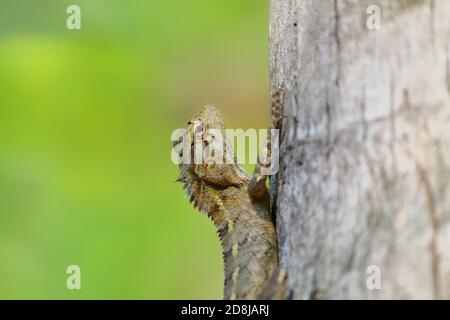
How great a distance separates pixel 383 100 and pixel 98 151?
7157 millimetres

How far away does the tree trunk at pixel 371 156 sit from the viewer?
11.6 feet

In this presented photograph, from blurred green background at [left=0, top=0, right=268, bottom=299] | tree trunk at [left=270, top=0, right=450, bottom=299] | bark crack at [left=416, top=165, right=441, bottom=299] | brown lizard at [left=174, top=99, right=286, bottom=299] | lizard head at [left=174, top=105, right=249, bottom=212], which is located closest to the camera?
bark crack at [left=416, top=165, right=441, bottom=299]

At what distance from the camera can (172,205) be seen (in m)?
10.2

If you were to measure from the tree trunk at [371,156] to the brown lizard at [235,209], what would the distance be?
515 millimetres

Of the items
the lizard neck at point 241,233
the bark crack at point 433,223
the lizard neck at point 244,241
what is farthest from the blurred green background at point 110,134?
the bark crack at point 433,223

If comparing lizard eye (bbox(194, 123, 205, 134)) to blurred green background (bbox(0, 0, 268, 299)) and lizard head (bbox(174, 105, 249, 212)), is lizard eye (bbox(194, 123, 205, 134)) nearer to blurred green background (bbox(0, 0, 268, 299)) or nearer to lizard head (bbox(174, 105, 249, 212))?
lizard head (bbox(174, 105, 249, 212))

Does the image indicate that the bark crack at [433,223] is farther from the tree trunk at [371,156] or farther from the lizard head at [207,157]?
the lizard head at [207,157]

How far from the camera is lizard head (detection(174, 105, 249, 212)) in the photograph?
19.4 feet

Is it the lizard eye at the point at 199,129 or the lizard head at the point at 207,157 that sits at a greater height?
the lizard eye at the point at 199,129

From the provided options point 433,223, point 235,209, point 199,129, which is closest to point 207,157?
point 199,129

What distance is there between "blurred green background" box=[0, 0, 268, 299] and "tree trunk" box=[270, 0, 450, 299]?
565 centimetres

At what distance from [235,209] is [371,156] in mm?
2125

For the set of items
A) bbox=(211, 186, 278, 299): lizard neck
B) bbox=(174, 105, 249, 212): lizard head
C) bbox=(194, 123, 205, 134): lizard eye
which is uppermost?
bbox=(194, 123, 205, 134): lizard eye

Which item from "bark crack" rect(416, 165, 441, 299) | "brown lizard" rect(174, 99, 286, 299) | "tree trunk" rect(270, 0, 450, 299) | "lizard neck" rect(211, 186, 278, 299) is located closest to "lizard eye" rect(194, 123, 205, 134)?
→ "brown lizard" rect(174, 99, 286, 299)
